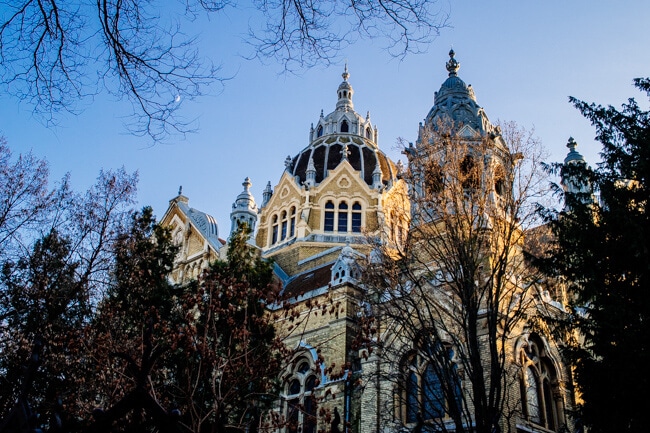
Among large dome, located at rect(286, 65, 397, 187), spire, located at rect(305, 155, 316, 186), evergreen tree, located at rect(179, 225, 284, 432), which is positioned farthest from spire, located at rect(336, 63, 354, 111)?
evergreen tree, located at rect(179, 225, 284, 432)

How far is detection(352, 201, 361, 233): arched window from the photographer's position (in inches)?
1236

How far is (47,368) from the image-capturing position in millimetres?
15531

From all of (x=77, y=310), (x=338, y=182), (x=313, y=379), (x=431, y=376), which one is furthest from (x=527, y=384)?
(x=338, y=182)

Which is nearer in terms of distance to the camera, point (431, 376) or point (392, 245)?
point (392, 245)

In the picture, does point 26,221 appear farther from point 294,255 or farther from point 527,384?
point 294,255

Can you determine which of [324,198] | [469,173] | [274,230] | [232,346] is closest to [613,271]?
[469,173]

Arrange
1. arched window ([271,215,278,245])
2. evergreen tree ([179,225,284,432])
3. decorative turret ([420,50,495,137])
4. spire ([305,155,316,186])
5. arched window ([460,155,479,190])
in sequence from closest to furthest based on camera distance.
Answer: evergreen tree ([179,225,284,432]) → arched window ([460,155,479,190]) → decorative turret ([420,50,495,137]) → arched window ([271,215,278,245]) → spire ([305,155,316,186])

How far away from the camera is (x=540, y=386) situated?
17.1 meters

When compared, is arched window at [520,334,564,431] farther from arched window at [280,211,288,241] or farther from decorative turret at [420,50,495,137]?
arched window at [280,211,288,241]

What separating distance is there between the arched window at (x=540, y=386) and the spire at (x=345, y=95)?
2619cm

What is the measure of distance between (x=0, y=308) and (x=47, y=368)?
2185 mm

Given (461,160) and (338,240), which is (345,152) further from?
(461,160)

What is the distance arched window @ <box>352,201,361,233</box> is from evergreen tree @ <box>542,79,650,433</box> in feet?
60.8

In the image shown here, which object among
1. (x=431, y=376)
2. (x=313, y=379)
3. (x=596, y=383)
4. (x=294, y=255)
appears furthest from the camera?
(x=294, y=255)
